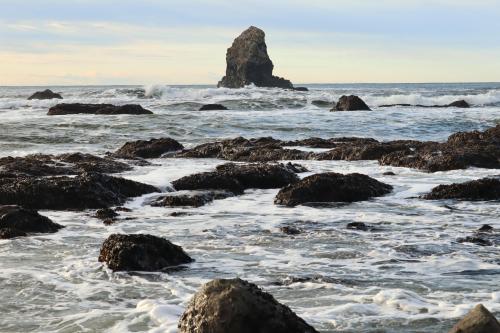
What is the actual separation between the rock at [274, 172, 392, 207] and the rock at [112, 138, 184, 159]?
8.95 m

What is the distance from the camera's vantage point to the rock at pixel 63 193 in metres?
10.5

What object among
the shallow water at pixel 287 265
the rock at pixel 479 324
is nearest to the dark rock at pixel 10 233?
the shallow water at pixel 287 265

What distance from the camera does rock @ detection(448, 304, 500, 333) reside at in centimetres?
368

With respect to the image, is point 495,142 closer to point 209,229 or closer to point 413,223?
point 413,223

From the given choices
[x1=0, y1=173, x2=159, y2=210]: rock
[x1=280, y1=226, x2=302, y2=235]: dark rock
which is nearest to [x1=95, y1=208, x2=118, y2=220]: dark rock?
[x1=0, y1=173, x2=159, y2=210]: rock

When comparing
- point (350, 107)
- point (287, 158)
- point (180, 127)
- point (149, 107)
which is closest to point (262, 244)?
point (287, 158)

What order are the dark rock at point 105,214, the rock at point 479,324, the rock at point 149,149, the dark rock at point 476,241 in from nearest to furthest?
the rock at point 479,324 < the dark rock at point 476,241 < the dark rock at point 105,214 < the rock at point 149,149

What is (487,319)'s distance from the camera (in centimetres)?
370

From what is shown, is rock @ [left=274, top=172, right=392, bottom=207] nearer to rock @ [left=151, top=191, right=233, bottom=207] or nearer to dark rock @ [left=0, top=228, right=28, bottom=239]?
rock @ [left=151, top=191, right=233, bottom=207]

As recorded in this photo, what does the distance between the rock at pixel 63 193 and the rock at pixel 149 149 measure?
801 centimetres

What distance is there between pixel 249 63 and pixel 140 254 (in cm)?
7418

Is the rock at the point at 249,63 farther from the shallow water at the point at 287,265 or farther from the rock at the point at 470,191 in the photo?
the rock at the point at 470,191

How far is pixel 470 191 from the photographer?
11180 mm

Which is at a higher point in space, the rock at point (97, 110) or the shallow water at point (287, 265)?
the rock at point (97, 110)
